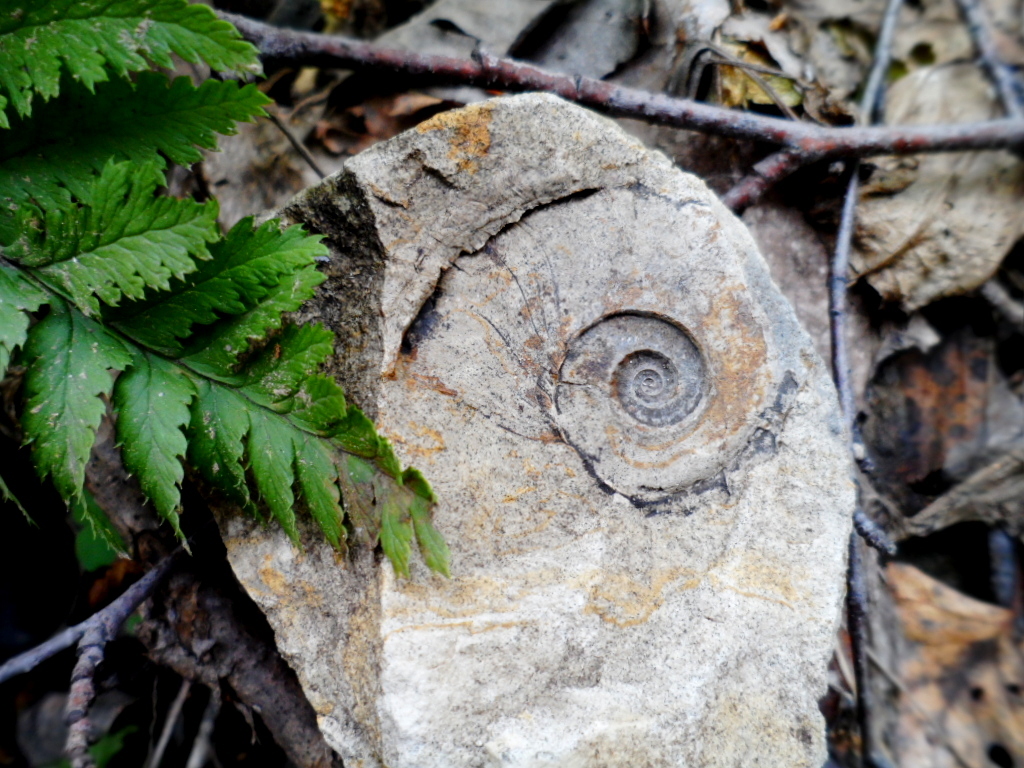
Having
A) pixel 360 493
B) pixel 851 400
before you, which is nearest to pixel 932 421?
pixel 851 400

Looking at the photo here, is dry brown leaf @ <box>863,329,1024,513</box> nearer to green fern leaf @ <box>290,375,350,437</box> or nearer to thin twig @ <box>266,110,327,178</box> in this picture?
green fern leaf @ <box>290,375,350,437</box>

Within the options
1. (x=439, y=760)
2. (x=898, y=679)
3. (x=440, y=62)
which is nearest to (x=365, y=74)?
(x=440, y=62)

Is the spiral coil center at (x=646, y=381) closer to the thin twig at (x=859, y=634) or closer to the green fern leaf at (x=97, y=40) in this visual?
the thin twig at (x=859, y=634)

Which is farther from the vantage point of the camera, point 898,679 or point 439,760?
point 898,679

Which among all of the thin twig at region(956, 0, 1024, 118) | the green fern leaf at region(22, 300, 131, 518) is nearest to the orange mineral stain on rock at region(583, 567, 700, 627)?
the green fern leaf at region(22, 300, 131, 518)

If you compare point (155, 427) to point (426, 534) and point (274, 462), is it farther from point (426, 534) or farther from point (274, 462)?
point (426, 534)

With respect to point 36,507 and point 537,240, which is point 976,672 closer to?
point 537,240
